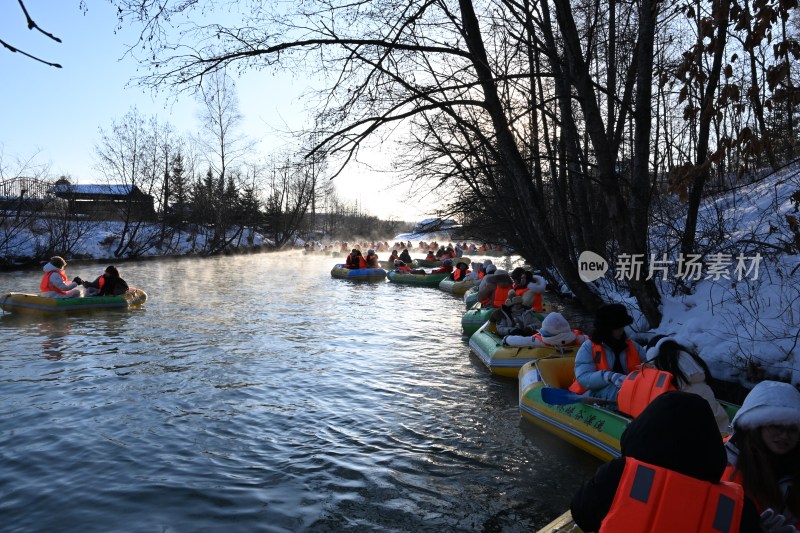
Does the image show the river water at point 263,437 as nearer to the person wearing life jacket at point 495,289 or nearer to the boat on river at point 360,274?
the person wearing life jacket at point 495,289

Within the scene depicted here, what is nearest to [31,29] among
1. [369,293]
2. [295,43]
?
[295,43]

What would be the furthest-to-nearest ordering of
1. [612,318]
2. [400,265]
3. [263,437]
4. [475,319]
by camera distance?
[400,265] < [475,319] < [263,437] < [612,318]

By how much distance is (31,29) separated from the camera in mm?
1672

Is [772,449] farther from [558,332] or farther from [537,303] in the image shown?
[537,303]

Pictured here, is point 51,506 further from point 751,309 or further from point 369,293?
point 369,293

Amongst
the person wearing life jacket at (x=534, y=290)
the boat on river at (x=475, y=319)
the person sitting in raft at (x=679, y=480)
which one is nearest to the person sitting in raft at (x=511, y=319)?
the person wearing life jacket at (x=534, y=290)

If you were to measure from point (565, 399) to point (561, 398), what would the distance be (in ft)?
0.17

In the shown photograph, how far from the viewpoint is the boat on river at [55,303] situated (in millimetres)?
12945

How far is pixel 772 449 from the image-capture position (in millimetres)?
2652

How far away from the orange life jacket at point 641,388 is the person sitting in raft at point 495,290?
613cm

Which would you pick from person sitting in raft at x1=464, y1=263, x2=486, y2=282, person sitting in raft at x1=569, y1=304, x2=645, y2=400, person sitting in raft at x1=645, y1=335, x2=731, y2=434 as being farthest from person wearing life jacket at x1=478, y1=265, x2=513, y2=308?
person sitting in raft at x1=464, y1=263, x2=486, y2=282

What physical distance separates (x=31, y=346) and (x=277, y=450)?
662cm

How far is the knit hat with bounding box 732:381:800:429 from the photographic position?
2.56 meters

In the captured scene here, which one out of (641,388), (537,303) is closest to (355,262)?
(537,303)
